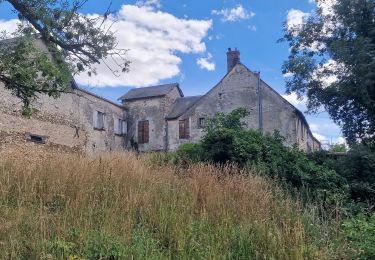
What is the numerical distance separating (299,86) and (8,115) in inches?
544

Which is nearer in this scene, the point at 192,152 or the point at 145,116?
the point at 192,152

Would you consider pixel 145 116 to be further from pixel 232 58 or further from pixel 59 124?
pixel 59 124

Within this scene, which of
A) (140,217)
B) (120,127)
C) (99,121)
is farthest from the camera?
(120,127)

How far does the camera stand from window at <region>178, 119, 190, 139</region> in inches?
1187

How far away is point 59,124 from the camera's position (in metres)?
23.5

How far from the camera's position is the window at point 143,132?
3331 centimetres

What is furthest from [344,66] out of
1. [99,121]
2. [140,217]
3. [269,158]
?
[99,121]

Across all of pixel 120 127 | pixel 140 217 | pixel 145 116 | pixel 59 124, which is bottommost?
pixel 140 217

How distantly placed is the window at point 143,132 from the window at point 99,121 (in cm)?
419

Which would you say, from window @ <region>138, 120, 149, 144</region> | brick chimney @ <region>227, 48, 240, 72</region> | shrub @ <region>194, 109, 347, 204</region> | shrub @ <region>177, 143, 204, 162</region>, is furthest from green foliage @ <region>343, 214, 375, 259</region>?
window @ <region>138, 120, 149, 144</region>

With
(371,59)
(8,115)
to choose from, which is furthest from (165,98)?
(371,59)

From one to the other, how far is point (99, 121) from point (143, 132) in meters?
4.72

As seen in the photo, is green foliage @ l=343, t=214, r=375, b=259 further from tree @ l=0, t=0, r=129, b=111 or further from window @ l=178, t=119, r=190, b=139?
window @ l=178, t=119, r=190, b=139

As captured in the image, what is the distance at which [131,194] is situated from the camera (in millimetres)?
6000
